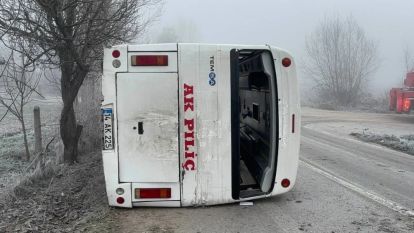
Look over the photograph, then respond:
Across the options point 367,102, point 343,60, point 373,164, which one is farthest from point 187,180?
point 343,60

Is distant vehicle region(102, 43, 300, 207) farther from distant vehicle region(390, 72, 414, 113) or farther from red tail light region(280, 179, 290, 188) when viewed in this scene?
distant vehicle region(390, 72, 414, 113)

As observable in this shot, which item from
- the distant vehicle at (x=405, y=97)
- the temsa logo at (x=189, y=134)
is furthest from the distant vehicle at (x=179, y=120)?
the distant vehicle at (x=405, y=97)

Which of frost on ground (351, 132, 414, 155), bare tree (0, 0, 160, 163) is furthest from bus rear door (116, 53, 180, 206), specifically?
frost on ground (351, 132, 414, 155)

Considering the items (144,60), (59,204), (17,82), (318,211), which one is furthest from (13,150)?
(318,211)

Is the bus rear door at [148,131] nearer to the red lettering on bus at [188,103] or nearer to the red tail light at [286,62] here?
the red lettering on bus at [188,103]

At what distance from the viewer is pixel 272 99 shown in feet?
19.2

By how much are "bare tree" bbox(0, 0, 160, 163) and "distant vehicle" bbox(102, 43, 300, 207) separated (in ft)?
7.39

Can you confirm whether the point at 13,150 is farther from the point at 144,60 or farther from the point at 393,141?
the point at 393,141

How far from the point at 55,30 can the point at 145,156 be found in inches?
138

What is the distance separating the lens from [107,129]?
5.43 meters

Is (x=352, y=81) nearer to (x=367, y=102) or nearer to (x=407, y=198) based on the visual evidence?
(x=367, y=102)

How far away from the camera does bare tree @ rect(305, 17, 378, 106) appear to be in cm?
3675

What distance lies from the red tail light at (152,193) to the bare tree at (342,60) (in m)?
32.2

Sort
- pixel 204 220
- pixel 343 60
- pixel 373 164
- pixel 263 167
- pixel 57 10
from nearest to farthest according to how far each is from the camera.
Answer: pixel 204 220 → pixel 263 167 → pixel 57 10 → pixel 373 164 → pixel 343 60
